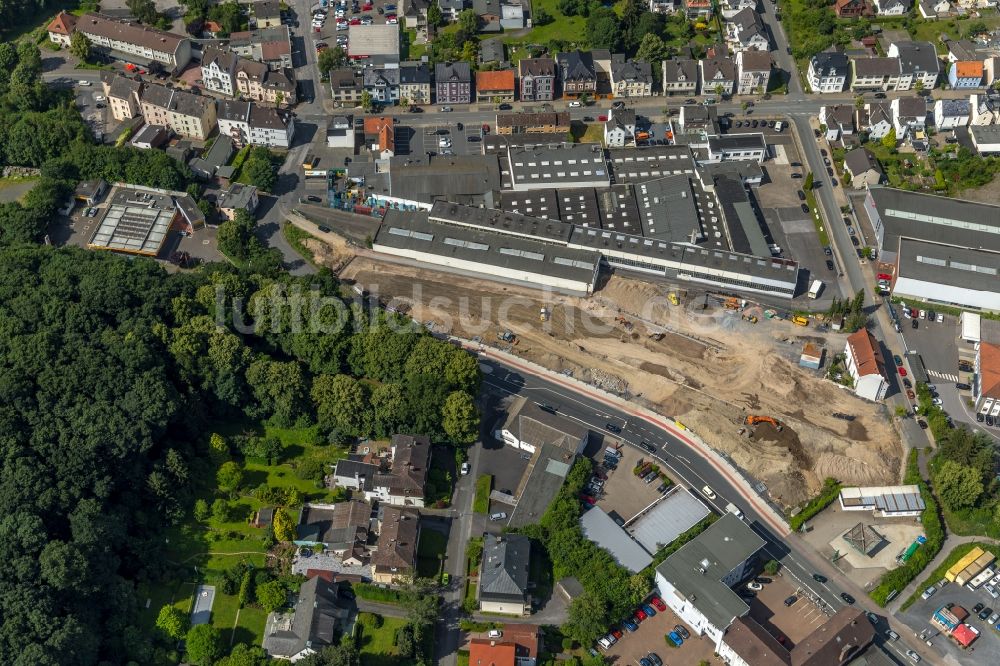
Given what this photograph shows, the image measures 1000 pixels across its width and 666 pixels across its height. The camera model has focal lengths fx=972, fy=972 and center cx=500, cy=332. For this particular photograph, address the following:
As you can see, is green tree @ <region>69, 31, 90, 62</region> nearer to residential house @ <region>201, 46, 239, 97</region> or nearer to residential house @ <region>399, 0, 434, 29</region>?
residential house @ <region>201, 46, 239, 97</region>

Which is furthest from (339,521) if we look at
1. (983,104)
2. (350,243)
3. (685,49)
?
(983,104)

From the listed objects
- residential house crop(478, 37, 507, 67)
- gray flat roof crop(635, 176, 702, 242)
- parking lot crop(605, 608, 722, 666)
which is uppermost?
residential house crop(478, 37, 507, 67)

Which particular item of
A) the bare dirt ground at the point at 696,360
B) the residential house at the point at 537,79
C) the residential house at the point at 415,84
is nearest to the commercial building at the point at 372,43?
the residential house at the point at 415,84

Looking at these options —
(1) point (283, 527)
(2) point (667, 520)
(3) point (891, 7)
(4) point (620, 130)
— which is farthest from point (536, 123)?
(1) point (283, 527)

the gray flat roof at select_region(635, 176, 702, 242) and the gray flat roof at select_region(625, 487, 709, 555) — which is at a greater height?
the gray flat roof at select_region(635, 176, 702, 242)

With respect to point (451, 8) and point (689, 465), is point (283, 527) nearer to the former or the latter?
point (689, 465)

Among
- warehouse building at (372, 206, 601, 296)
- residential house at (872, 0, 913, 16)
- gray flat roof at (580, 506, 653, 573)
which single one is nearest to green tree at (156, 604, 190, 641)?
gray flat roof at (580, 506, 653, 573)

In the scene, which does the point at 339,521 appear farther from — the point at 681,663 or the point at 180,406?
the point at 681,663
